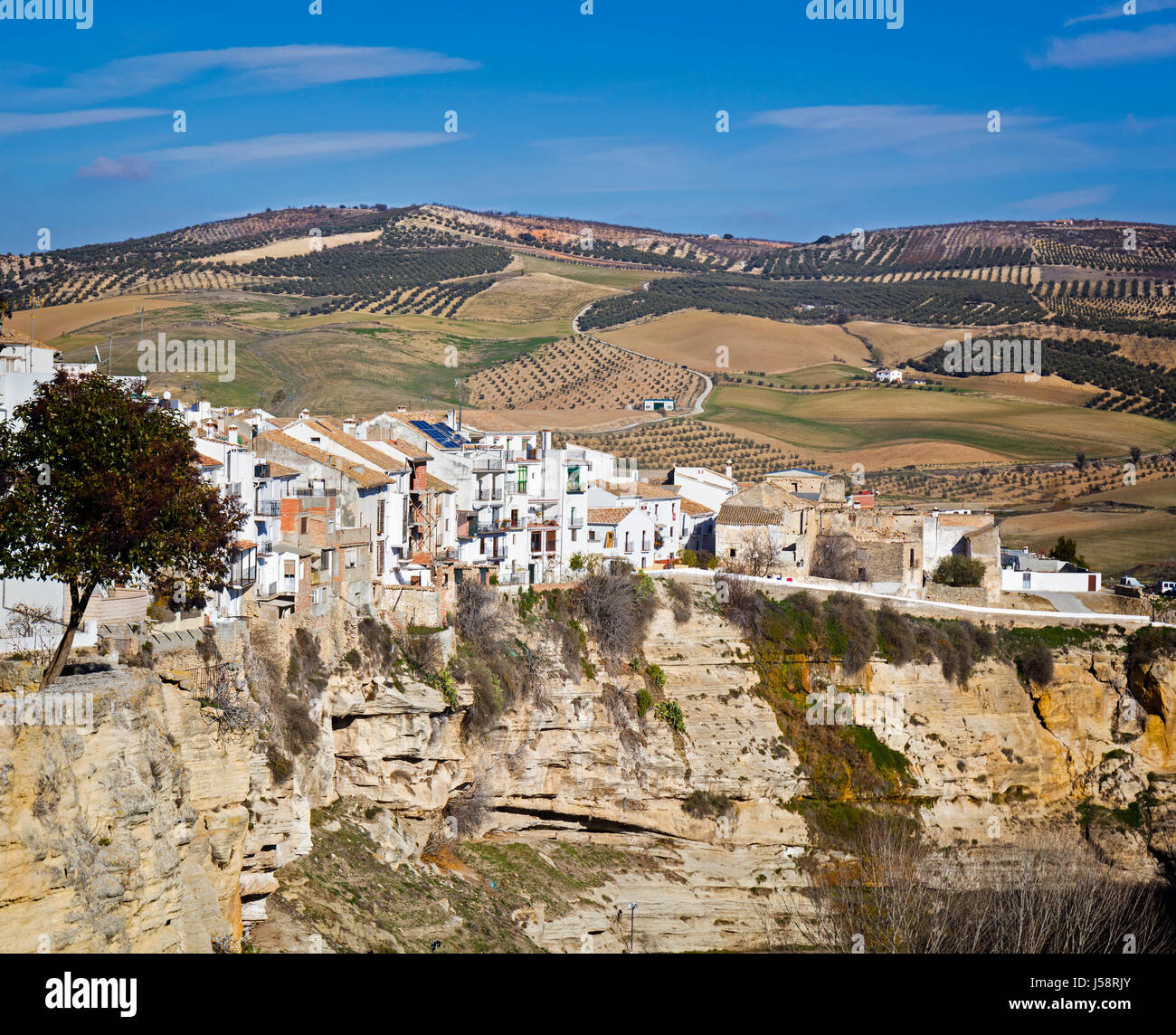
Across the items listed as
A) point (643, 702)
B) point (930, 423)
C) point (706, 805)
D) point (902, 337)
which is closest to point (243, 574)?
point (643, 702)

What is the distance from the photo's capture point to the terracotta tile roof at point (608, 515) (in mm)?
47781

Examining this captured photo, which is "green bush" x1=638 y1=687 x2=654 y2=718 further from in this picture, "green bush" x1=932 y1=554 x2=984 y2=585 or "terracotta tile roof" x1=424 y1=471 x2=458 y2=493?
"green bush" x1=932 y1=554 x2=984 y2=585

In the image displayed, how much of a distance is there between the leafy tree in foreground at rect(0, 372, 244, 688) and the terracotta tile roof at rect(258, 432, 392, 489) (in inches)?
558

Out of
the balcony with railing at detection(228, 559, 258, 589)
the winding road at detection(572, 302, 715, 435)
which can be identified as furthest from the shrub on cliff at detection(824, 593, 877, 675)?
the winding road at detection(572, 302, 715, 435)

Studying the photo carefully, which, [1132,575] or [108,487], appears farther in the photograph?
[1132,575]

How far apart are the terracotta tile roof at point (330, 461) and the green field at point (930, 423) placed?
195 ft

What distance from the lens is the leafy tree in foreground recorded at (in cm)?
2030
